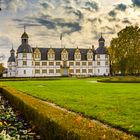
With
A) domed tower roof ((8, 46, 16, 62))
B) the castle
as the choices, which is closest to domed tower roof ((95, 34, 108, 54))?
the castle

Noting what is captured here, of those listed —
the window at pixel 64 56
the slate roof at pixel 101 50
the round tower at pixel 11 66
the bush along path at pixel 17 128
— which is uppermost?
the slate roof at pixel 101 50

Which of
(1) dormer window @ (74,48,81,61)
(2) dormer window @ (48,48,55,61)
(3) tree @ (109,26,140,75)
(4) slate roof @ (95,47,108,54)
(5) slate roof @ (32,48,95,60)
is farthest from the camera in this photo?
(1) dormer window @ (74,48,81,61)

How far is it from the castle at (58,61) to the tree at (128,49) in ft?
84.4

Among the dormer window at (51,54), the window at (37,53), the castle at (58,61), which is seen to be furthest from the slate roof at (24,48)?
the dormer window at (51,54)

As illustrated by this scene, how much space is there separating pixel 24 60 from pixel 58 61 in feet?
36.9

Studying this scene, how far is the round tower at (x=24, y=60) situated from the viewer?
101m

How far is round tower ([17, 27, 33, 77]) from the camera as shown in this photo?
332 ft

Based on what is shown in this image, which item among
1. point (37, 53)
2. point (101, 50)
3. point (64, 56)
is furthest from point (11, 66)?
point (101, 50)

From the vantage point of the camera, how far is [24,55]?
101375 mm

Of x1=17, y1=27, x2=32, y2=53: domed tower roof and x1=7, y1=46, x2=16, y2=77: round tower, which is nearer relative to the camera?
x1=17, y1=27, x2=32, y2=53: domed tower roof

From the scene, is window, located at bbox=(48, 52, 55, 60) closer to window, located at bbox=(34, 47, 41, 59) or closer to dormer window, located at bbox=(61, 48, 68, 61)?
dormer window, located at bbox=(61, 48, 68, 61)

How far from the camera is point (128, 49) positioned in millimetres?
79625

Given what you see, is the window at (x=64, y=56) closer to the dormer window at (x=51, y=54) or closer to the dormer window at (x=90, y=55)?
the dormer window at (x=51, y=54)

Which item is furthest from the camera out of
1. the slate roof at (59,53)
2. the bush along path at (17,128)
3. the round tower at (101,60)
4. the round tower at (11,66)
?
the round tower at (11,66)
